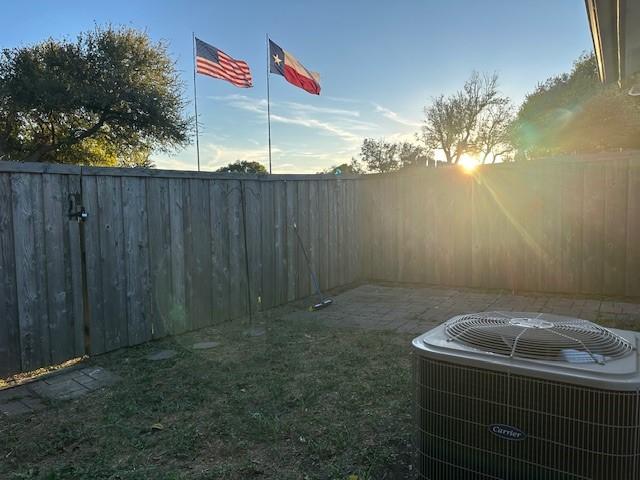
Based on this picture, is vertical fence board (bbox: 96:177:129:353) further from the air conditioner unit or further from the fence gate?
the air conditioner unit

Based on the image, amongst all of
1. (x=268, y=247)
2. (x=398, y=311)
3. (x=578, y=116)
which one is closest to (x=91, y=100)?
(x=268, y=247)

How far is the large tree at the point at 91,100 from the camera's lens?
42.7 feet

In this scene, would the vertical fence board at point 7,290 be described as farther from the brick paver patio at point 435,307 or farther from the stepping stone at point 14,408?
the brick paver patio at point 435,307

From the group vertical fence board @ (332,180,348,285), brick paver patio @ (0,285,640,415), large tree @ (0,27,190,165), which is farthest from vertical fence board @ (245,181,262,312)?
large tree @ (0,27,190,165)

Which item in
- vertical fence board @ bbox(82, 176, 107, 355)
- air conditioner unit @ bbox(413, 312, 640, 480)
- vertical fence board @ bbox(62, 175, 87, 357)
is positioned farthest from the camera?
vertical fence board @ bbox(82, 176, 107, 355)

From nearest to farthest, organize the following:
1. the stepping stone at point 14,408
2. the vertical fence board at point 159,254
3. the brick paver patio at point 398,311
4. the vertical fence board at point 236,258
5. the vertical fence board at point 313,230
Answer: the stepping stone at point 14,408 < the brick paver patio at point 398,311 < the vertical fence board at point 159,254 < the vertical fence board at point 236,258 < the vertical fence board at point 313,230

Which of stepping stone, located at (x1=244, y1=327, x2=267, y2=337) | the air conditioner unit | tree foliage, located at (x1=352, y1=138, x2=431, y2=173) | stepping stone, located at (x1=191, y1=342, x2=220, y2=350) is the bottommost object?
stepping stone, located at (x1=191, y1=342, x2=220, y2=350)

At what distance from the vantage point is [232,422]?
249 centimetres

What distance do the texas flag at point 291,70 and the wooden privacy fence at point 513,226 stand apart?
2737mm

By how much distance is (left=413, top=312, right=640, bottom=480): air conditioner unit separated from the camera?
4.37 ft

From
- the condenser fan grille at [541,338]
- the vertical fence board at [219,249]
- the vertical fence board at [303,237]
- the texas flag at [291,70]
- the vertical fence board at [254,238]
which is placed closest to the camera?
the condenser fan grille at [541,338]

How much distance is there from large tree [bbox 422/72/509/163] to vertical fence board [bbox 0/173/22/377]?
70.5 ft

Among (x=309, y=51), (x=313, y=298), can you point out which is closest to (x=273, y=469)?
(x=313, y=298)

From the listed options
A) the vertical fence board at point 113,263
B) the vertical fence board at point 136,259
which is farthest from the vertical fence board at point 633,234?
the vertical fence board at point 113,263
